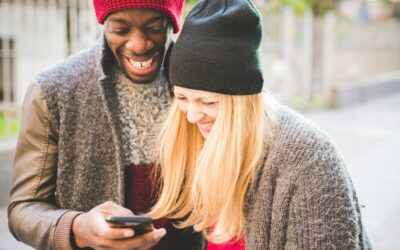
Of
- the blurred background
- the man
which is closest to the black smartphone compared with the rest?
the man

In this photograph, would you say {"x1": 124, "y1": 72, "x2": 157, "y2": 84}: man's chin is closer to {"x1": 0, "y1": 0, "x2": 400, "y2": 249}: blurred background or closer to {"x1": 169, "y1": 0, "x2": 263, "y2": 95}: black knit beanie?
{"x1": 169, "y1": 0, "x2": 263, "y2": 95}: black knit beanie

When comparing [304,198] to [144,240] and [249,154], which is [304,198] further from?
[144,240]

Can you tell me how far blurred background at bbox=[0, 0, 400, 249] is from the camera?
505 cm

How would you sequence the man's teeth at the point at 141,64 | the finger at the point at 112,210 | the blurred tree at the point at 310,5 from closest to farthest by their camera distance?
1. the finger at the point at 112,210
2. the man's teeth at the point at 141,64
3. the blurred tree at the point at 310,5

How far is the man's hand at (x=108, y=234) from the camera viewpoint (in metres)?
1.70

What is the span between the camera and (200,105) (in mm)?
2012

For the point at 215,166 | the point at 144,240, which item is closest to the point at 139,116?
the point at 215,166

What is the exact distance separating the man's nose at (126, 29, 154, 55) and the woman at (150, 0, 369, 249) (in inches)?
5.1

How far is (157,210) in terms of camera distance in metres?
2.18

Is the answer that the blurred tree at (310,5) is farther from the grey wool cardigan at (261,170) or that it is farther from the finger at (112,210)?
the finger at (112,210)

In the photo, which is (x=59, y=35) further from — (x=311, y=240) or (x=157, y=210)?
(x=311, y=240)

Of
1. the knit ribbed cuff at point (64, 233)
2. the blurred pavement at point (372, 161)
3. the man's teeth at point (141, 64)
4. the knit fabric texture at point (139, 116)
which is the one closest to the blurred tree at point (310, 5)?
the blurred pavement at point (372, 161)

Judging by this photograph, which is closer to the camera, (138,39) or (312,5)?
(138,39)

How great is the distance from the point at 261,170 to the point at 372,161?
5.84 metres
